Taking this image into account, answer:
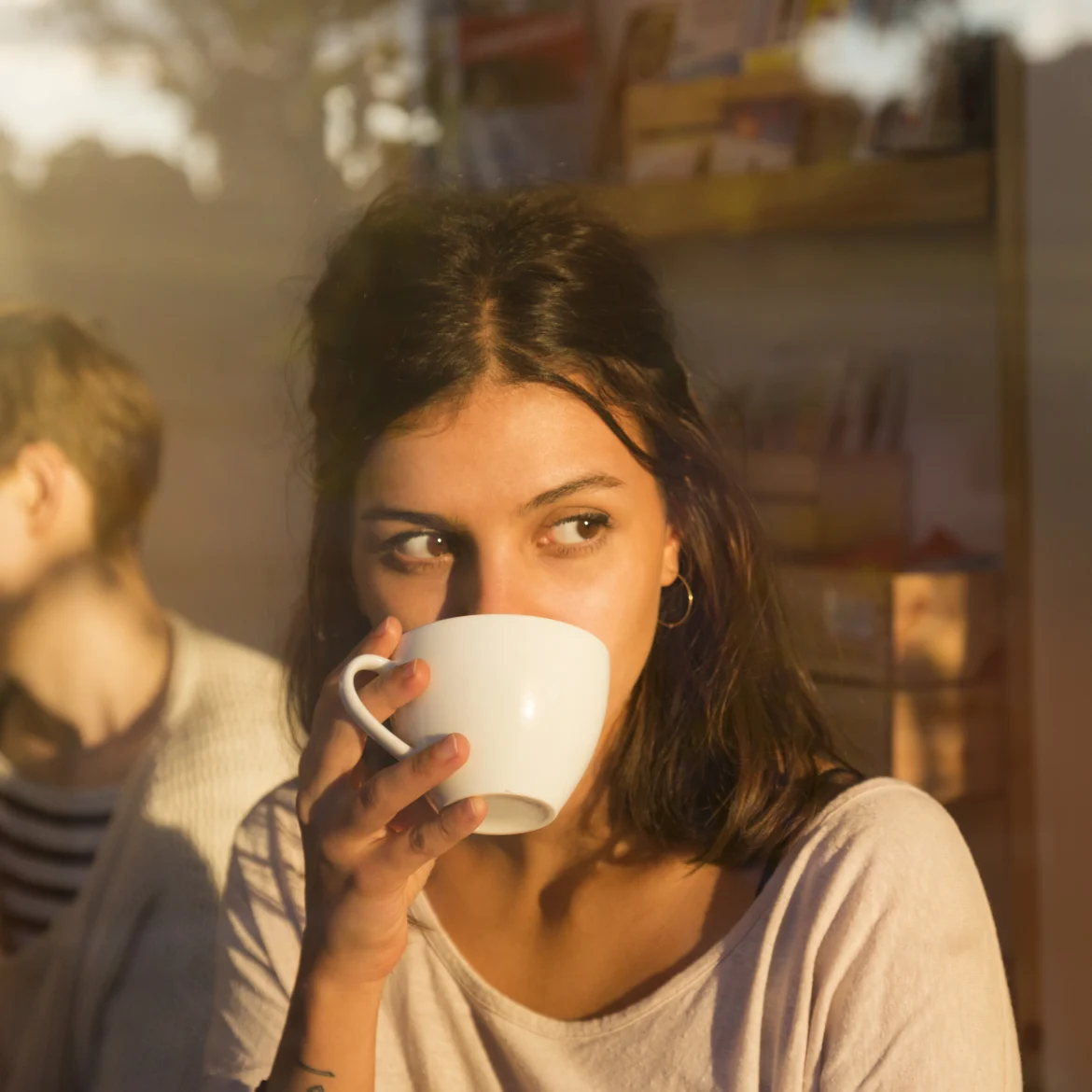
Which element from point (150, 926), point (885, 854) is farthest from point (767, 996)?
point (150, 926)

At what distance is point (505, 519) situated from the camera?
0.55 metres

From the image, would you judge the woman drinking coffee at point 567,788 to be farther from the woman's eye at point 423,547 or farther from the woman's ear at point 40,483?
the woman's ear at point 40,483

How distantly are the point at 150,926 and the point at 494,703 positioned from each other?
366 mm

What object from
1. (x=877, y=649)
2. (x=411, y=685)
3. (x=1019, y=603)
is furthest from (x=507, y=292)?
(x=1019, y=603)

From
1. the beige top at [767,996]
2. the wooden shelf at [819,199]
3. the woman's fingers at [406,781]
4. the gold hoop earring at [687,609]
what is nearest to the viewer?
the woman's fingers at [406,781]

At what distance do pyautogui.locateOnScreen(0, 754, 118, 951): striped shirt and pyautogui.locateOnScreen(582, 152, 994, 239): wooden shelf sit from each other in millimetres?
Answer: 518

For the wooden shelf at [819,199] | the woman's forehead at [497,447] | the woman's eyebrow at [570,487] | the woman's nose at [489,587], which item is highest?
the wooden shelf at [819,199]

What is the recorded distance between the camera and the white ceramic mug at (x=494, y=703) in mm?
482

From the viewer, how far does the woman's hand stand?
0.47m

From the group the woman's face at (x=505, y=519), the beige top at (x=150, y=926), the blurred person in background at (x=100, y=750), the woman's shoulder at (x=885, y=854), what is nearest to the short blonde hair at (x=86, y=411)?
the blurred person in background at (x=100, y=750)

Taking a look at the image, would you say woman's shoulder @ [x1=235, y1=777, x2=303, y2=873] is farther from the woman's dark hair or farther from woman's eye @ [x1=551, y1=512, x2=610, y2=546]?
woman's eye @ [x1=551, y1=512, x2=610, y2=546]

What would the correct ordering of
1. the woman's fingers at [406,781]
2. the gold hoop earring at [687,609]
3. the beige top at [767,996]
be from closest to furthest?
1. the woman's fingers at [406,781]
2. the beige top at [767,996]
3. the gold hoop earring at [687,609]

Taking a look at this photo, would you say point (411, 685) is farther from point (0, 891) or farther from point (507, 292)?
point (0, 891)

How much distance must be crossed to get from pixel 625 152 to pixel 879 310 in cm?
23
